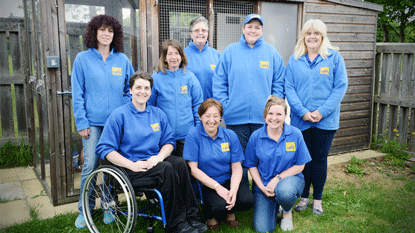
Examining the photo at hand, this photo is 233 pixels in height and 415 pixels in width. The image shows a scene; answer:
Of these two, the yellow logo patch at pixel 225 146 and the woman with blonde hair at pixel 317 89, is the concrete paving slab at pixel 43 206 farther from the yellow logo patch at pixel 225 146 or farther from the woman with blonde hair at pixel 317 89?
the woman with blonde hair at pixel 317 89

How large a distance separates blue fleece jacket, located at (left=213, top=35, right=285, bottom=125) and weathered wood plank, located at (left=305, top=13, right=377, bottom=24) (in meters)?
2.00

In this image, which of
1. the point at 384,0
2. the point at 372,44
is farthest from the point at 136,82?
the point at 384,0

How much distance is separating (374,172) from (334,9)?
2.32m

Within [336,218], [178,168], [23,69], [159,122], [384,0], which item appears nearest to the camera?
[178,168]

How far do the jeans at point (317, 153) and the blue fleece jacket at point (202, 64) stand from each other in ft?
3.30

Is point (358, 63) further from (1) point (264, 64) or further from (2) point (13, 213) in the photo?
(2) point (13, 213)

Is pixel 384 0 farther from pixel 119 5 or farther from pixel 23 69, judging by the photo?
pixel 23 69

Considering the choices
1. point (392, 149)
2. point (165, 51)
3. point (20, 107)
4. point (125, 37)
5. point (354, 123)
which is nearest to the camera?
point (165, 51)

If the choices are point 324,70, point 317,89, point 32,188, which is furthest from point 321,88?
point 32,188

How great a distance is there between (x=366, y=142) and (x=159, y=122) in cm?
397

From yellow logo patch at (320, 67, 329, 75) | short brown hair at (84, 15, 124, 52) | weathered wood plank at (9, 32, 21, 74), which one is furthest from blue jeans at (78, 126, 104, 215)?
weathered wood plank at (9, 32, 21, 74)

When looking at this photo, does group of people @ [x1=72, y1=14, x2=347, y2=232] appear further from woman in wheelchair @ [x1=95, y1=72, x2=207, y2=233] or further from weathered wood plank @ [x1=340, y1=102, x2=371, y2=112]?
weathered wood plank @ [x1=340, y1=102, x2=371, y2=112]

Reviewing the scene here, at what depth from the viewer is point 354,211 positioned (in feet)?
9.97

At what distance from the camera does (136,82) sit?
250 cm
